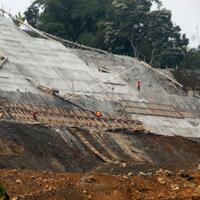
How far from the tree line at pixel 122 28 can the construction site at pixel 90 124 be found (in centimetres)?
626

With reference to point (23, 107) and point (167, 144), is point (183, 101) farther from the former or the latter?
point (23, 107)

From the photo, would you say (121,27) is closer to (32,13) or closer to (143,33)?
(143,33)

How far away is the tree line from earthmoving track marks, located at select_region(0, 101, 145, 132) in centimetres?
2022

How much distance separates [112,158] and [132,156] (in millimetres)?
1625

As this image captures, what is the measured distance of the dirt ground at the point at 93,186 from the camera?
19.6 meters

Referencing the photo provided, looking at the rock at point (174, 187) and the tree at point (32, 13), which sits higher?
the tree at point (32, 13)

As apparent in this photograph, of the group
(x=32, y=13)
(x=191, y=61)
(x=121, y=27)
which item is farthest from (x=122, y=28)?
(x=32, y=13)

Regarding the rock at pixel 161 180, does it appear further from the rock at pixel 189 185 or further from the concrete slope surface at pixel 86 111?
the concrete slope surface at pixel 86 111

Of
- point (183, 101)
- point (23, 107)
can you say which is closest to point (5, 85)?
point (23, 107)

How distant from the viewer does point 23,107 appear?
31.0 meters

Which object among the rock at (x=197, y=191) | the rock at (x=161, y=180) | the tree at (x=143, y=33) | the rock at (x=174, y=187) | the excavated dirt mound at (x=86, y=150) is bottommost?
the excavated dirt mound at (x=86, y=150)

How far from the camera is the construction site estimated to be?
2123cm

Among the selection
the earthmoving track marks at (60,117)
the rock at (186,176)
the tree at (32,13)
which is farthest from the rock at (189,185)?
the tree at (32,13)

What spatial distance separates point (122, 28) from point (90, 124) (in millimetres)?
23051
